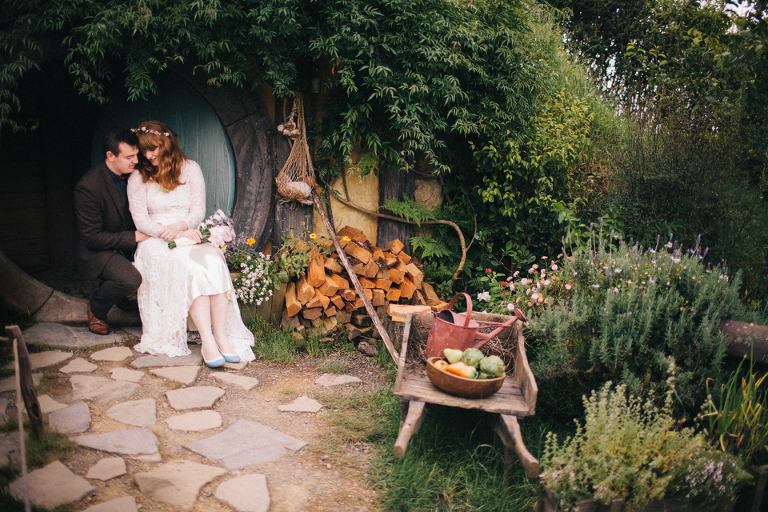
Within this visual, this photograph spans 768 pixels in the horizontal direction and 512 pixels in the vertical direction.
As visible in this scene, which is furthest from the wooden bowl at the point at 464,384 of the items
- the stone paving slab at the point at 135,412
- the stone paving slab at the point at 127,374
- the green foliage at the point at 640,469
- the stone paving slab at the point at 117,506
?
the stone paving slab at the point at 127,374

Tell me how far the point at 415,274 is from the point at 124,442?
2939mm

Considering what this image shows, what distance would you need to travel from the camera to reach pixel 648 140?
5074 millimetres

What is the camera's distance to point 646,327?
2.84 metres

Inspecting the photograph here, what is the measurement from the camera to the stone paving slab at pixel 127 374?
362cm

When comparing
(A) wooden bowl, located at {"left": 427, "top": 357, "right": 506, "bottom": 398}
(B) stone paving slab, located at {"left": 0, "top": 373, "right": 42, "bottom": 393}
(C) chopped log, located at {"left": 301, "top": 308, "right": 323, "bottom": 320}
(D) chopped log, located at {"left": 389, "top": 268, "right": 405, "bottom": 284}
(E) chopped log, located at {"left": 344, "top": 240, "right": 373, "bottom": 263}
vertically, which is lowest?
(B) stone paving slab, located at {"left": 0, "top": 373, "right": 42, "bottom": 393}

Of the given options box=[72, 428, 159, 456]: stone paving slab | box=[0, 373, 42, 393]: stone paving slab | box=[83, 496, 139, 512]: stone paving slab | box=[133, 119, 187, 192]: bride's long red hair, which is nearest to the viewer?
box=[83, 496, 139, 512]: stone paving slab

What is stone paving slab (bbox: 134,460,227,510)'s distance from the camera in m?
2.42

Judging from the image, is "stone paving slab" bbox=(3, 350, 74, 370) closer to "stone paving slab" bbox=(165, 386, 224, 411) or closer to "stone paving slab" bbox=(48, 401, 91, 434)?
"stone paving slab" bbox=(48, 401, 91, 434)

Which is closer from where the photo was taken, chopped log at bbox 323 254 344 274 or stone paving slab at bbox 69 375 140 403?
stone paving slab at bbox 69 375 140 403

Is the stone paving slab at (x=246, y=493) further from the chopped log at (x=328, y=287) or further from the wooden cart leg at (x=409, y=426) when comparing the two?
the chopped log at (x=328, y=287)

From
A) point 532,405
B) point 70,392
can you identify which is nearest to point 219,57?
point 70,392

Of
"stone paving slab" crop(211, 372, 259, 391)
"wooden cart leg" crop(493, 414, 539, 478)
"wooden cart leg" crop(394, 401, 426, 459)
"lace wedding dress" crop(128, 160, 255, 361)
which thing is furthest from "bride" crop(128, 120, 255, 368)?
"wooden cart leg" crop(493, 414, 539, 478)

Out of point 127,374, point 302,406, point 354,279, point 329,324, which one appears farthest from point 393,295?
point 127,374

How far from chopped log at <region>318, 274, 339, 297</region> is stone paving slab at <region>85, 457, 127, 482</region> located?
225 cm
